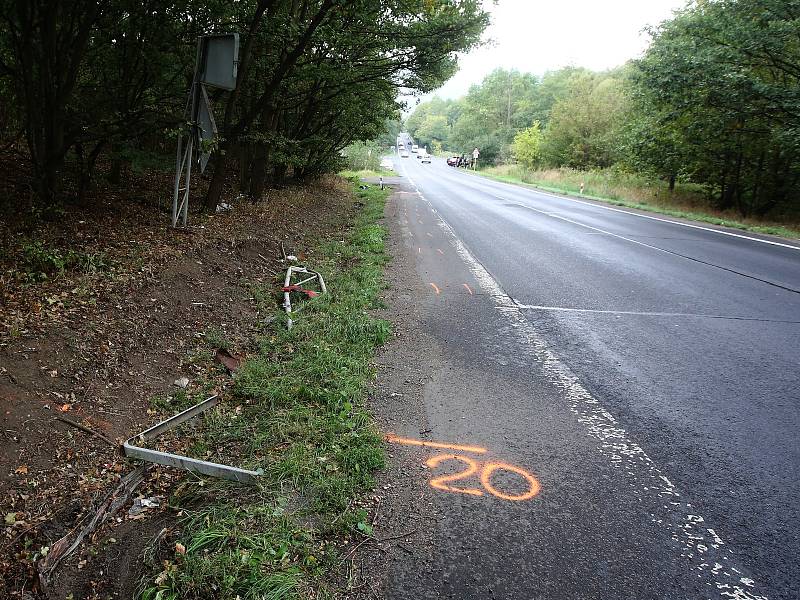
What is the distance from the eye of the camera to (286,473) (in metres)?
3.11

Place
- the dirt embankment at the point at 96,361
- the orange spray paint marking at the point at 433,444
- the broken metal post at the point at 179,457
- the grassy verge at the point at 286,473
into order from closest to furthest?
the grassy verge at the point at 286,473
the dirt embankment at the point at 96,361
the broken metal post at the point at 179,457
the orange spray paint marking at the point at 433,444

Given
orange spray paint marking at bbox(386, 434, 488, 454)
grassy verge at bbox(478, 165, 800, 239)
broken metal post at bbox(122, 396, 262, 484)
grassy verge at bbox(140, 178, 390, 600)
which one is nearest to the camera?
grassy verge at bbox(140, 178, 390, 600)

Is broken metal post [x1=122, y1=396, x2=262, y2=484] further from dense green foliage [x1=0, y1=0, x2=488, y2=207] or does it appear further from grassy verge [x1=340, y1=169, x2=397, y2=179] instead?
grassy verge [x1=340, y1=169, x2=397, y2=179]

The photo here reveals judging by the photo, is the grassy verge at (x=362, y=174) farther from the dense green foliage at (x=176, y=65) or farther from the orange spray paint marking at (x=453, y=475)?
the orange spray paint marking at (x=453, y=475)

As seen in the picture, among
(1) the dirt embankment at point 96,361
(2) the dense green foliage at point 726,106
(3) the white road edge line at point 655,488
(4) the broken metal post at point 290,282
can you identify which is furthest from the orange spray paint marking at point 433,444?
(2) the dense green foliage at point 726,106

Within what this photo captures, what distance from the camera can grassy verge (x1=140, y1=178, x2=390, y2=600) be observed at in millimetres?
2400

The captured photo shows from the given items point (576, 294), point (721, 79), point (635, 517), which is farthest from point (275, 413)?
point (721, 79)

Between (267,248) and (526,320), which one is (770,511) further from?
(267,248)

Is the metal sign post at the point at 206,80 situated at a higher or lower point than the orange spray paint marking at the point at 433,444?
higher

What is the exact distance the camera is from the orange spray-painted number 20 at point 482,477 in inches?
118

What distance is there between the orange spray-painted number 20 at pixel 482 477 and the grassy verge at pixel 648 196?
15139 millimetres

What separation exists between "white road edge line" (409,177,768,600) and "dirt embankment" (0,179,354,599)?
9.05 feet

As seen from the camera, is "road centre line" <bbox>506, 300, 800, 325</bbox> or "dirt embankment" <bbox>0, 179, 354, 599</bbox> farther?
"road centre line" <bbox>506, 300, 800, 325</bbox>

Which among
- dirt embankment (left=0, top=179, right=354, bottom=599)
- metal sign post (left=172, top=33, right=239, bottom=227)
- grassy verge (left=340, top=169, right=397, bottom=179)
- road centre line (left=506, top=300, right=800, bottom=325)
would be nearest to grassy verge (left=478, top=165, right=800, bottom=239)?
road centre line (left=506, top=300, right=800, bottom=325)
